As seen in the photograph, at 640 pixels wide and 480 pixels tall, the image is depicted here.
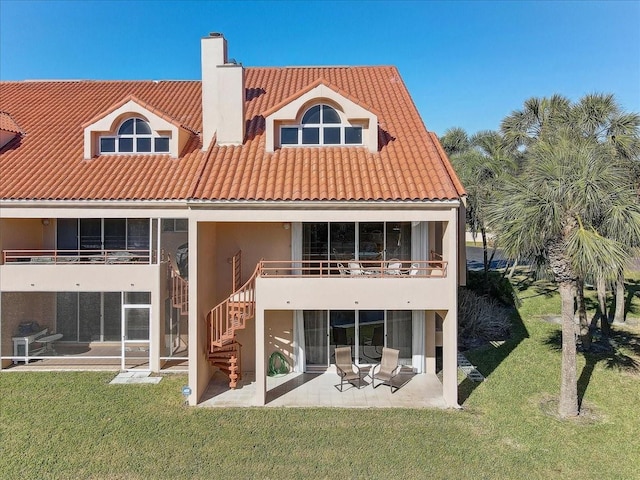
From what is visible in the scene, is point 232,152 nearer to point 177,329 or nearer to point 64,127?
point 177,329

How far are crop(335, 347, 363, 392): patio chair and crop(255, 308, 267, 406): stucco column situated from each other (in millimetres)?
2546

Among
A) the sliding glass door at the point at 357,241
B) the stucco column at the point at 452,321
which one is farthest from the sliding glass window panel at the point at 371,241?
the stucco column at the point at 452,321

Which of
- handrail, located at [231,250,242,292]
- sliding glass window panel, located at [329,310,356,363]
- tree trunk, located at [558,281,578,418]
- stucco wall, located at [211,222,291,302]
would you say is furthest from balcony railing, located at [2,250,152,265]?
tree trunk, located at [558,281,578,418]

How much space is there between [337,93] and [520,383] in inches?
445

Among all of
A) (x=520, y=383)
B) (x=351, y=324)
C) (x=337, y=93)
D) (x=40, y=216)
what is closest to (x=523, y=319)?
(x=520, y=383)

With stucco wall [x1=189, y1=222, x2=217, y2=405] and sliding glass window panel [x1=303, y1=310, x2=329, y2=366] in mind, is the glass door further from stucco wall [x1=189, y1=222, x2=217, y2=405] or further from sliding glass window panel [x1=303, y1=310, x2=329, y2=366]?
sliding glass window panel [x1=303, y1=310, x2=329, y2=366]

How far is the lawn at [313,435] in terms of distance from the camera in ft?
27.6

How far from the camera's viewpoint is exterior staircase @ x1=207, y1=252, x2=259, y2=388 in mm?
11898

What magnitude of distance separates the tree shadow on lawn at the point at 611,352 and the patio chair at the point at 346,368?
639 cm

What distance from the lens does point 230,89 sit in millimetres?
13938

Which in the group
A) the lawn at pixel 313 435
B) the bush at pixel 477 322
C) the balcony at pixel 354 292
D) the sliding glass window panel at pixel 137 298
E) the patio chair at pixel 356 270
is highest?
the patio chair at pixel 356 270

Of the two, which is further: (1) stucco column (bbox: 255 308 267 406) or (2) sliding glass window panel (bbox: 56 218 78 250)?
(2) sliding glass window panel (bbox: 56 218 78 250)

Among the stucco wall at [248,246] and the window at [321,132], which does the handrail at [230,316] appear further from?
the window at [321,132]

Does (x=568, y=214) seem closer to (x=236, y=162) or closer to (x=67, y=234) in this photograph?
(x=236, y=162)
